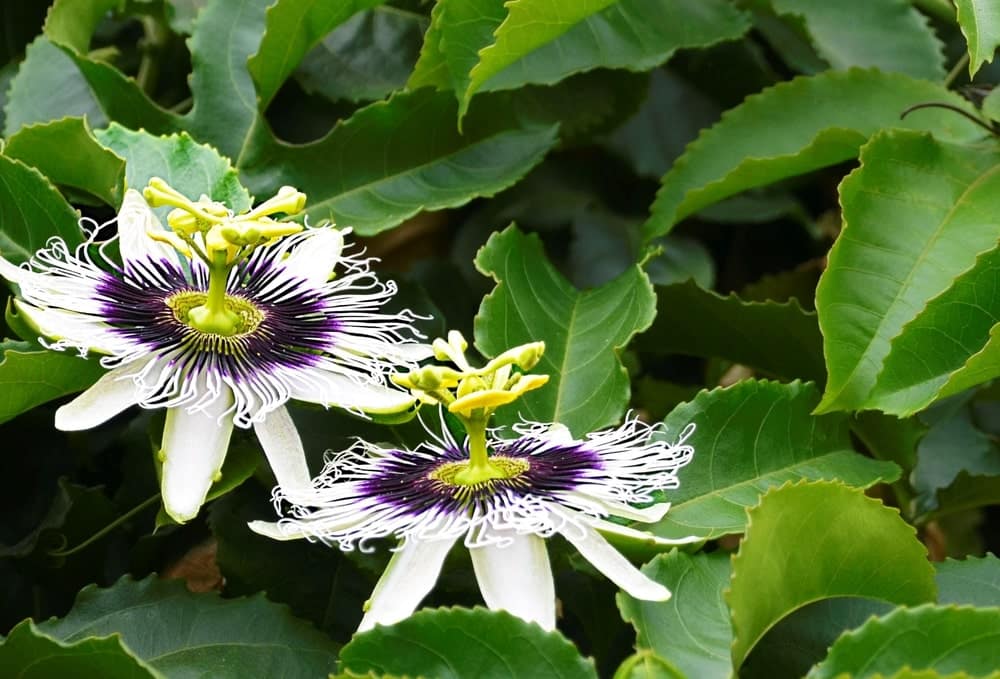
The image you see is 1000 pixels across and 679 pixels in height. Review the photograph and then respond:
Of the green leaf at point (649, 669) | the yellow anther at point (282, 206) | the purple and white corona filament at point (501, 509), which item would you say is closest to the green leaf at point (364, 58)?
the yellow anther at point (282, 206)

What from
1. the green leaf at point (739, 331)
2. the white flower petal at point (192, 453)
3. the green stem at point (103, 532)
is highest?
the white flower petal at point (192, 453)

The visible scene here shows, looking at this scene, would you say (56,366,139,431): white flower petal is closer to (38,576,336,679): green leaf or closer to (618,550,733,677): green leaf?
(38,576,336,679): green leaf

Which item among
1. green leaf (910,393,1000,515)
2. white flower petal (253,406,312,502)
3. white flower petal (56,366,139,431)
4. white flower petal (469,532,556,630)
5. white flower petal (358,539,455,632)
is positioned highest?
white flower petal (56,366,139,431)

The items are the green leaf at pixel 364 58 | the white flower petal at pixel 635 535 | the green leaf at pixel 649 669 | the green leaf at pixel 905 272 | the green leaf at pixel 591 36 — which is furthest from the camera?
the green leaf at pixel 364 58

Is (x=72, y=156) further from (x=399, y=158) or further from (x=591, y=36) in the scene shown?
(x=591, y=36)

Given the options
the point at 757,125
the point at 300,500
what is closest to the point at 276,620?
the point at 300,500

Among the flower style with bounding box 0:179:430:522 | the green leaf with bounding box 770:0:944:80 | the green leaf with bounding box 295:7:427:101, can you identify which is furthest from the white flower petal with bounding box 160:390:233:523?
the green leaf with bounding box 770:0:944:80

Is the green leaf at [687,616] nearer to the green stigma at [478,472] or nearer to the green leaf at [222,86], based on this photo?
the green stigma at [478,472]

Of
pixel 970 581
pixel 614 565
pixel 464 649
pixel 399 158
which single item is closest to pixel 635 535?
pixel 614 565
